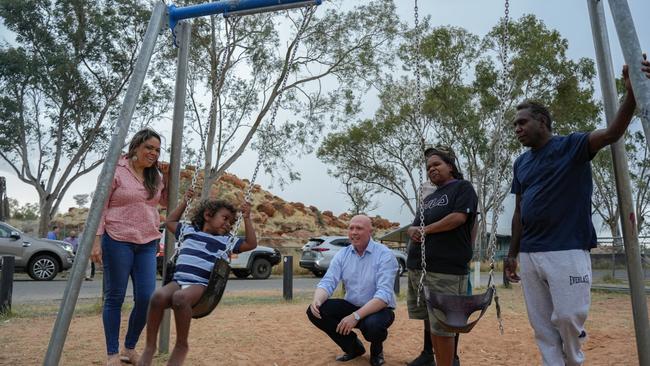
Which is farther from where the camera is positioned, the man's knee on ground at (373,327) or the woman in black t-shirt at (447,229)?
the man's knee on ground at (373,327)

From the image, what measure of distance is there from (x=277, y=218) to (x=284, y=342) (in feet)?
149

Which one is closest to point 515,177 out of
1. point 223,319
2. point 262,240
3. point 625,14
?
point 625,14

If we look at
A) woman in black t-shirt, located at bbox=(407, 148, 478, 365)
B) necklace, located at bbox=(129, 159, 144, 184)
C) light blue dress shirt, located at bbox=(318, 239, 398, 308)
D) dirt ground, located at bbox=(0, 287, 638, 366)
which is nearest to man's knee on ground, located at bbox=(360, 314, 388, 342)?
light blue dress shirt, located at bbox=(318, 239, 398, 308)

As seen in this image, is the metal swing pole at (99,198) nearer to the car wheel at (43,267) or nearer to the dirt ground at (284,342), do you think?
the dirt ground at (284,342)

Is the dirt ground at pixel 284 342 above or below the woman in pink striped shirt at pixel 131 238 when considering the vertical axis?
below

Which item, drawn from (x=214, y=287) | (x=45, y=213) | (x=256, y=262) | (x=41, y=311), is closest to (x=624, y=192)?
(x=214, y=287)

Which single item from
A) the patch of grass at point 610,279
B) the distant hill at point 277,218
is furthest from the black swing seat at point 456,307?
the distant hill at point 277,218

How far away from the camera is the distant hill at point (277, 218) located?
4248 cm

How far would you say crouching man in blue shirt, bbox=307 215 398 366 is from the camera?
4.42 m

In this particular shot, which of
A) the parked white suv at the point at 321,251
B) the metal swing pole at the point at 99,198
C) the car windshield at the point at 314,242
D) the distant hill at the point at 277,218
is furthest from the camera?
the distant hill at the point at 277,218

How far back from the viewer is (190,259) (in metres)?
3.92

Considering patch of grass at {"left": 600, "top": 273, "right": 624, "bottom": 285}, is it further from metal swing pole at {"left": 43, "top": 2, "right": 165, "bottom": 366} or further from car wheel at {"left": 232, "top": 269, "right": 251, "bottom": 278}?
metal swing pole at {"left": 43, "top": 2, "right": 165, "bottom": 366}

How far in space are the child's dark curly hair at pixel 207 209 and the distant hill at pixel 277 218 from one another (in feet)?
108

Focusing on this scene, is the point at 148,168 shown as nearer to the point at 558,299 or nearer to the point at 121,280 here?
the point at 121,280
